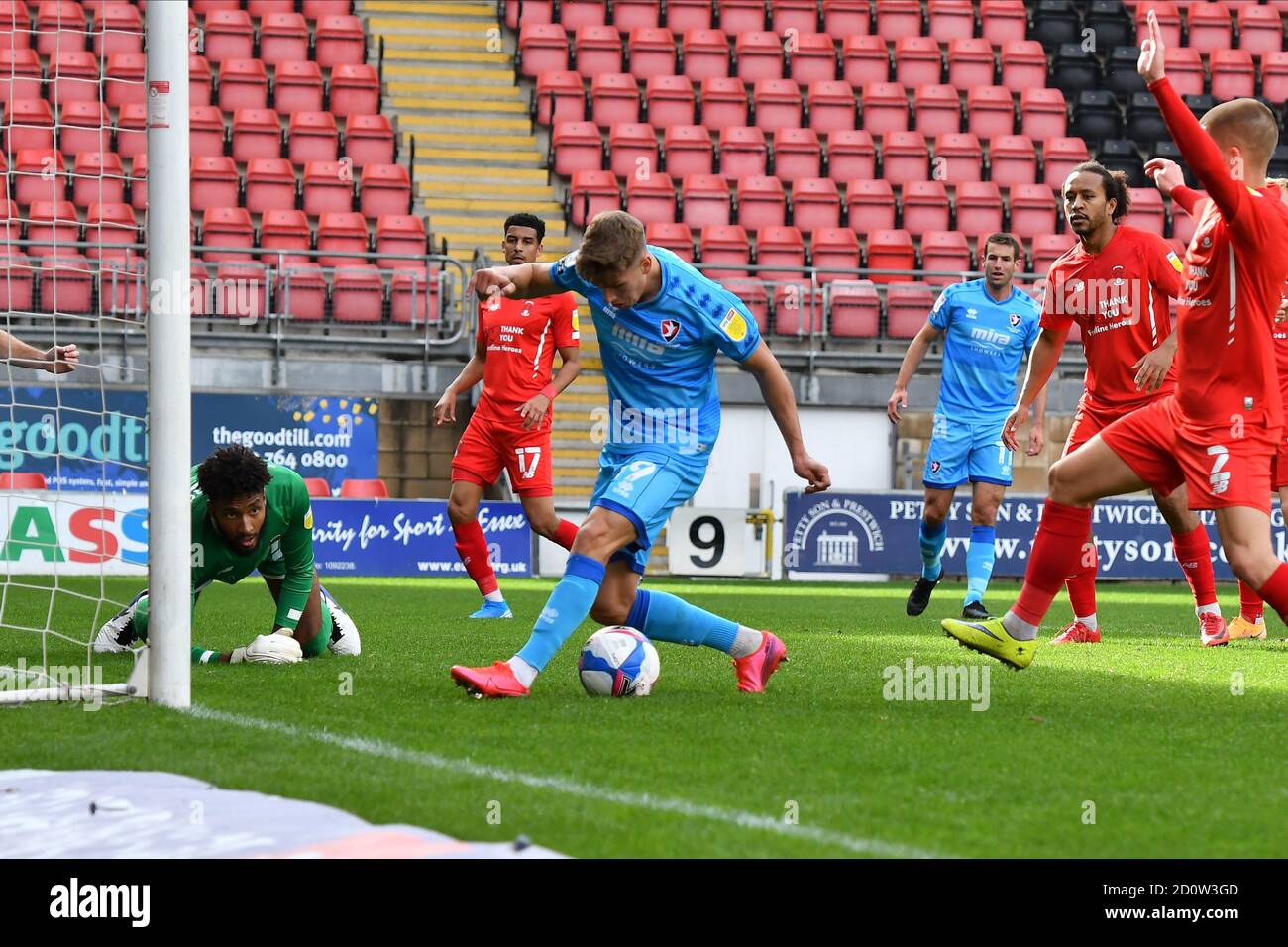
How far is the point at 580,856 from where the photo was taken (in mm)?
3395

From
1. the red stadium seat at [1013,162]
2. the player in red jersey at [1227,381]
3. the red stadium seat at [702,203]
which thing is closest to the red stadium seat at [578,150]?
the red stadium seat at [702,203]

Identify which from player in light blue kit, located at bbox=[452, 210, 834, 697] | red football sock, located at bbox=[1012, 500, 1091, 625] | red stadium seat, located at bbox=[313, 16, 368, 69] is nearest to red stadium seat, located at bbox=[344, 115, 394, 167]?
red stadium seat, located at bbox=[313, 16, 368, 69]

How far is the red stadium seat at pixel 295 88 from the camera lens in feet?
70.3

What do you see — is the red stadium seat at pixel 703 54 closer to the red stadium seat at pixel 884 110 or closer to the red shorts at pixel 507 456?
the red stadium seat at pixel 884 110

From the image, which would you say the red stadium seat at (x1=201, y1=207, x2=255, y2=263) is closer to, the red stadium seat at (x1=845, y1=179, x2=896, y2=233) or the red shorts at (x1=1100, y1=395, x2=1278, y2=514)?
the red stadium seat at (x1=845, y1=179, x2=896, y2=233)

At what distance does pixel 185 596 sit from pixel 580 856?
2618mm

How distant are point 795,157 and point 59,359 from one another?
1570 centimetres

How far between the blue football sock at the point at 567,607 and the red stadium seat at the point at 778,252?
13884 millimetres

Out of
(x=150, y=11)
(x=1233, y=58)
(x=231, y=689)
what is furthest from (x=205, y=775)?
(x=1233, y=58)

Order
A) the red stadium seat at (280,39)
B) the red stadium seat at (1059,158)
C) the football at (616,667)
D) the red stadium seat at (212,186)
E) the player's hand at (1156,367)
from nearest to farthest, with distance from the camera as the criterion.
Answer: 1. the football at (616,667)
2. the player's hand at (1156,367)
3. the red stadium seat at (212,186)
4. the red stadium seat at (1059,158)
5. the red stadium seat at (280,39)

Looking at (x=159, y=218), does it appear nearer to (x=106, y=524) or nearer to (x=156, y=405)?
(x=156, y=405)

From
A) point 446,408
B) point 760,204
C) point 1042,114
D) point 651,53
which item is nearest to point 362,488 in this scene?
point 760,204

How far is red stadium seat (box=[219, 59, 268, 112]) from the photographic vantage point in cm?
2128

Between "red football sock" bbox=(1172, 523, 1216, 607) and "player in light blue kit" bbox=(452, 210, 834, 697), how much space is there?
371 cm
